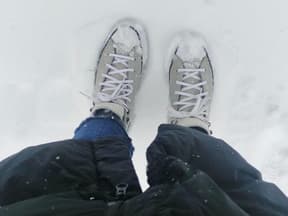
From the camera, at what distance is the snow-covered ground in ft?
4.13

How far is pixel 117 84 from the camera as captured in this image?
1.27 m

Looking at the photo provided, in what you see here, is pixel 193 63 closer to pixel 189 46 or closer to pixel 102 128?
pixel 189 46

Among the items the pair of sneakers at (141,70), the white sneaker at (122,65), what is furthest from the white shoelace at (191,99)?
the white sneaker at (122,65)

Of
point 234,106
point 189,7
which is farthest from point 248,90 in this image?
point 189,7

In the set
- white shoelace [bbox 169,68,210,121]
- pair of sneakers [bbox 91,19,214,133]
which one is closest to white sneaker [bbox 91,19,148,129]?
pair of sneakers [bbox 91,19,214,133]

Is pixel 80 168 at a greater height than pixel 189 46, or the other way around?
pixel 189 46

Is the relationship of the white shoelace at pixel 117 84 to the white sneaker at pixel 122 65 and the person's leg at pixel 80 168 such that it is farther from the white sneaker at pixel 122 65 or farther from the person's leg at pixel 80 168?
the person's leg at pixel 80 168

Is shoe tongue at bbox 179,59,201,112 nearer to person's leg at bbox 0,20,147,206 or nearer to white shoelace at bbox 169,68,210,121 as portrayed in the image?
white shoelace at bbox 169,68,210,121

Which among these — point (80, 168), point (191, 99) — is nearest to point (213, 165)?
point (80, 168)

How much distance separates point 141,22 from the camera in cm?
127

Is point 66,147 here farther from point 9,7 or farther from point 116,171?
point 9,7

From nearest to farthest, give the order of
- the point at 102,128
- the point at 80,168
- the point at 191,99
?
1. the point at 80,168
2. the point at 102,128
3. the point at 191,99

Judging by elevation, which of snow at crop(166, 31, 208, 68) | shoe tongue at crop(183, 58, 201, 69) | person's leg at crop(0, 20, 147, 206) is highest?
snow at crop(166, 31, 208, 68)

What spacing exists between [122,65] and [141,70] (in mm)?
56
